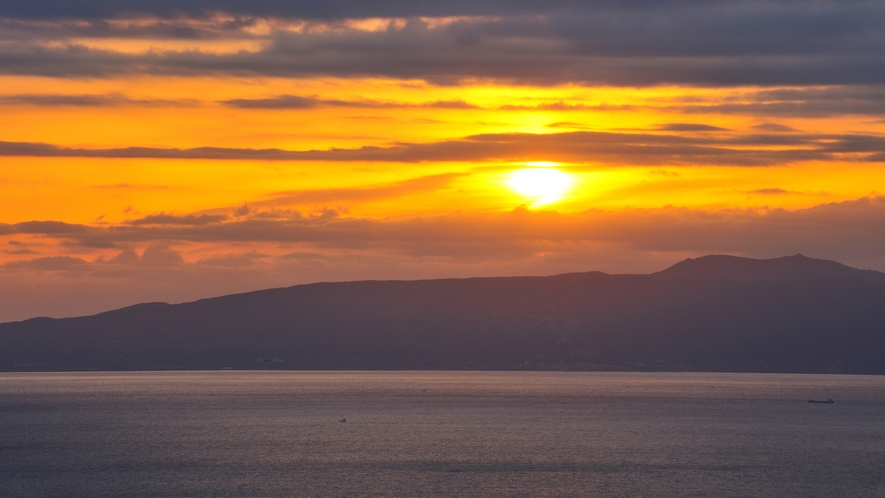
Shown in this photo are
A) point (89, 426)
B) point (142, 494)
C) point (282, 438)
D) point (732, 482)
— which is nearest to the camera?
point (142, 494)

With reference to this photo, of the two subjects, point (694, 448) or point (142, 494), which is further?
point (694, 448)

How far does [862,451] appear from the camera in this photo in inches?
5438

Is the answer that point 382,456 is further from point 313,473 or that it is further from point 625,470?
point 625,470

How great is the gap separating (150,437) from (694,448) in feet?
262

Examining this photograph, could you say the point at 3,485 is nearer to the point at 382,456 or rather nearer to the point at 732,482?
the point at 382,456

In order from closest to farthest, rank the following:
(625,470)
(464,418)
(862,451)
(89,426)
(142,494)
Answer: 1. (142,494)
2. (625,470)
3. (862,451)
4. (89,426)
5. (464,418)

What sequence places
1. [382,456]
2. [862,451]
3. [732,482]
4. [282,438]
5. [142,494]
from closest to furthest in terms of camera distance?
[142,494], [732,482], [382,456], [862,451], [282,438]

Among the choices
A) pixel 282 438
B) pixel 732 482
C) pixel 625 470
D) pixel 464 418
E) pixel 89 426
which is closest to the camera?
pixel 732 482

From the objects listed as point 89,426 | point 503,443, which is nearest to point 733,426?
point 503,443

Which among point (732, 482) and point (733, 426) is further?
point (733, 426)

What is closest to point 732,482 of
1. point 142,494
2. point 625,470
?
point 625,470

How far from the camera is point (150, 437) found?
157 m

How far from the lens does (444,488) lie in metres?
96.7

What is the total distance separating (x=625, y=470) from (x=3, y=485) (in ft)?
208
